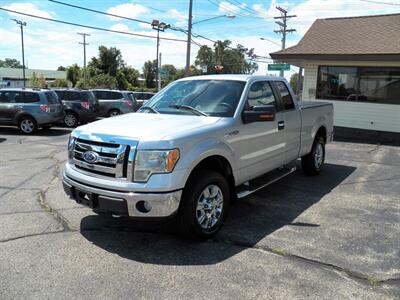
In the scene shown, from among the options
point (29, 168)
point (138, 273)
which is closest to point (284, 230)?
point (138, 273)

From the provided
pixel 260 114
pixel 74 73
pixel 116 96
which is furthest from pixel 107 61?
pixel 260 114

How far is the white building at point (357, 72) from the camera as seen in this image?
13.7m

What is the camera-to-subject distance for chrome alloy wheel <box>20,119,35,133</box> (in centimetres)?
1421

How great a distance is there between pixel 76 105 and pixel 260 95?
1276cm

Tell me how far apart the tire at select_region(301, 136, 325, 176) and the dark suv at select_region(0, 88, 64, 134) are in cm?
1012

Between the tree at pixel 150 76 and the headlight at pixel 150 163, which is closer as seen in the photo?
the headlight at pixel 150 163

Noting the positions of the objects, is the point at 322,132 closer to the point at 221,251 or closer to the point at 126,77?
the point at 221,251

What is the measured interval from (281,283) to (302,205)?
2.52 metres

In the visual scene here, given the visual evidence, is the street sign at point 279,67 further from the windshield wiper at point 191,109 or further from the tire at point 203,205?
the tire at point 203,205

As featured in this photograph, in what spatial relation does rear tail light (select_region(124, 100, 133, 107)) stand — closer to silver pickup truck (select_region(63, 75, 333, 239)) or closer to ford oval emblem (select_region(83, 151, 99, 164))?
silver pickup truck (select_region(63, 75, 333, 239))

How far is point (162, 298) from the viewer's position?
3330 millimetres

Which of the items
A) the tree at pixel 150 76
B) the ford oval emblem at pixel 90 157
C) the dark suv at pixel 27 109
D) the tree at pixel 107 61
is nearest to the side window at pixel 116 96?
the dark suv at pixel 27 109

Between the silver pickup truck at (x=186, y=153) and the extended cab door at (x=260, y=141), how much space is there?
0.01 meters

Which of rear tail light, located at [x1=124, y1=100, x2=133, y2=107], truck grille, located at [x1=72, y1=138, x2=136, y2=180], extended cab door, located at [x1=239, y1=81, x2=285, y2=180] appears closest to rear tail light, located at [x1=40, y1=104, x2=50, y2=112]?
rear tail light, located at [x1=124, y1=100, x2=133, y2=107]
